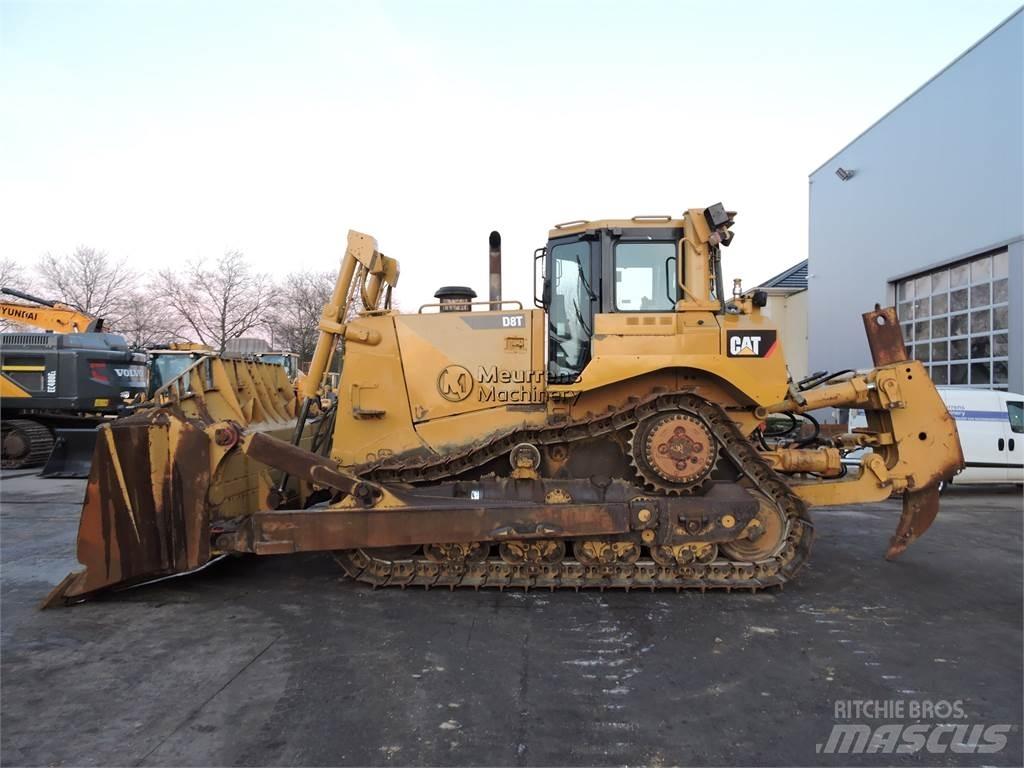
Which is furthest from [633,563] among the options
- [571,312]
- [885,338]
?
[885,338]

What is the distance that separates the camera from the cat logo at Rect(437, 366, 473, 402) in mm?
5641

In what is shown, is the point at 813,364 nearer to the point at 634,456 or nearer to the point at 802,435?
the point at 802,435

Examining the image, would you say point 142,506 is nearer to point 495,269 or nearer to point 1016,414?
point 495,269

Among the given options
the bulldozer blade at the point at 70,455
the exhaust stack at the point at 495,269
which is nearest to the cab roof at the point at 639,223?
the exhaust stack at the point at 495,269

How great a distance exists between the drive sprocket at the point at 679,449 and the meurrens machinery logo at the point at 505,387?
1.03m

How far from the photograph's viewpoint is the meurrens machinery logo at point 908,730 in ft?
10.3

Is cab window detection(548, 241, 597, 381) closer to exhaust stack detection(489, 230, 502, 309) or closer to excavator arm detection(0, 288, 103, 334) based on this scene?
exhaust stack detection(489, 230, 502, 309)

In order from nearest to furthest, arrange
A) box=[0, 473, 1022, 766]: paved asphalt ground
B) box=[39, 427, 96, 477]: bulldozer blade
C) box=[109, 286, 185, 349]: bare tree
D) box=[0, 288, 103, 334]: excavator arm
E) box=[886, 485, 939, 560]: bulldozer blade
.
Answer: box=[0, 473, 1022, 766]: paved asphalt ground → box=[886, 485, 939, 560]: bulldozer blade → box=[39, 427, 96, 477]: bulldozer blade → box=[0, 288, 103, 334]: excavator arm → box=[109, 286, 185, 349]: bare tree

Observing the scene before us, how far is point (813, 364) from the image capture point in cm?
2172

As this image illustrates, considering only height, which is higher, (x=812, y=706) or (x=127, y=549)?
(x=127, y=549)

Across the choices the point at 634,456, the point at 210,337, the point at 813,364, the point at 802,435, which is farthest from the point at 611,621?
the point at 210,337

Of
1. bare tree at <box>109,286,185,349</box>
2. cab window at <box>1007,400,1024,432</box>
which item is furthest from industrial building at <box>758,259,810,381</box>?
bare tree at <box>109,286,185,349</box>

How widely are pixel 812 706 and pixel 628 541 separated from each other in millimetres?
1975

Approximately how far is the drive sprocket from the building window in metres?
12.6
